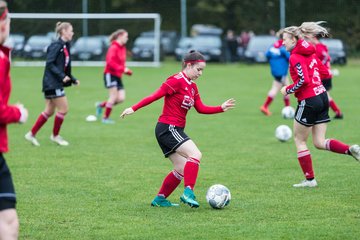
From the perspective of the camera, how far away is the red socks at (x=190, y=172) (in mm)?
7547

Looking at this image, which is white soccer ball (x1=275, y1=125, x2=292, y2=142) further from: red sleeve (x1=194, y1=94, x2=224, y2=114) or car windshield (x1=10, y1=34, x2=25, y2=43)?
car windshield (x1=10, y1=34, x2=25, y2=43)

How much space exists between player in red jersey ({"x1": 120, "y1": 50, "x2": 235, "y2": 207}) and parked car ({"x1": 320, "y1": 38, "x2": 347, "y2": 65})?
98.6 feet

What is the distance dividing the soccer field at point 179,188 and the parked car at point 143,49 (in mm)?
17066

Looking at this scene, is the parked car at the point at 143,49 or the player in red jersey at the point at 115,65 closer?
the player in red jersey at the point at 115,65

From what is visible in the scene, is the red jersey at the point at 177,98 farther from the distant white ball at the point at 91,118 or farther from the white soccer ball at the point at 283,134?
the distant white ball at the point at 91,118

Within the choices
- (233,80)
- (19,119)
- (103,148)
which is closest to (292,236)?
(19,119)

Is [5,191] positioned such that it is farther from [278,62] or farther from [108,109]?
[278,62]

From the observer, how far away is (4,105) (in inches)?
201

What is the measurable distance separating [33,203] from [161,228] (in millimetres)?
1890

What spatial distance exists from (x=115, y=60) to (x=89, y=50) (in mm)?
19135

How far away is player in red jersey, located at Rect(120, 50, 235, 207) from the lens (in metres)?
7.59

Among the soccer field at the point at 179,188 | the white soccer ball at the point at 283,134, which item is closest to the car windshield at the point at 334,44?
the soccer field at the point at 179,188

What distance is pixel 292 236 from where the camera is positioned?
6.50 metres

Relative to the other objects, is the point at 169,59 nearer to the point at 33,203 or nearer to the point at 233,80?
Result: the point at 233,80
